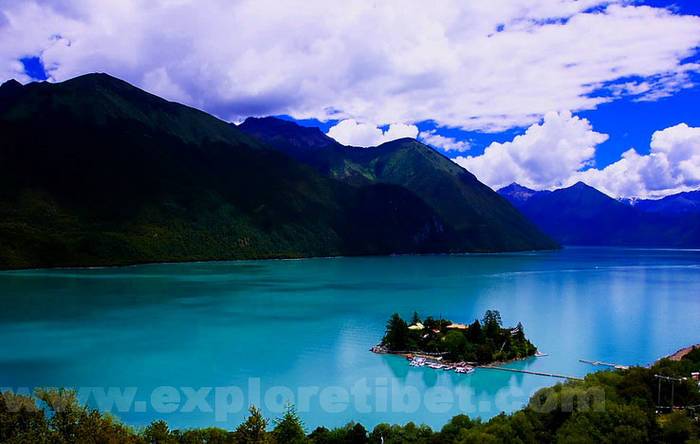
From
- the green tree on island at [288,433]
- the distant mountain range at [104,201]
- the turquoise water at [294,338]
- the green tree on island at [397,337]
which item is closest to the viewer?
the green tree on island at [288,433]

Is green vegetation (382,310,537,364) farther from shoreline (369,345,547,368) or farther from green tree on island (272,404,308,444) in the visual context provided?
green tree on island (272,404,308,444)

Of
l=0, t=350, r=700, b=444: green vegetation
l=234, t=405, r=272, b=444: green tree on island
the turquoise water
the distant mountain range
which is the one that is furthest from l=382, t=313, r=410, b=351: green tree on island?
the distant mountain range

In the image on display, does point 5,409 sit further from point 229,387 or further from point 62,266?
point 62,266

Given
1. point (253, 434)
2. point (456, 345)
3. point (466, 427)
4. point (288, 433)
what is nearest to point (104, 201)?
point (456, 345)

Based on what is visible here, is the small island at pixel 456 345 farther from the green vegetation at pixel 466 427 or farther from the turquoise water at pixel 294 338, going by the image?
the green vegetation at pixel 466 427

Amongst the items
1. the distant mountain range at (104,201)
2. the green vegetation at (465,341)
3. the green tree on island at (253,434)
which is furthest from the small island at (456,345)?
the distant mountain range at (104,201)

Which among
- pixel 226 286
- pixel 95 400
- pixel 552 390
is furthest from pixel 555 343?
pixel 226 286

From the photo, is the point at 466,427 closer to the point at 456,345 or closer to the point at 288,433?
the point at 288,433
